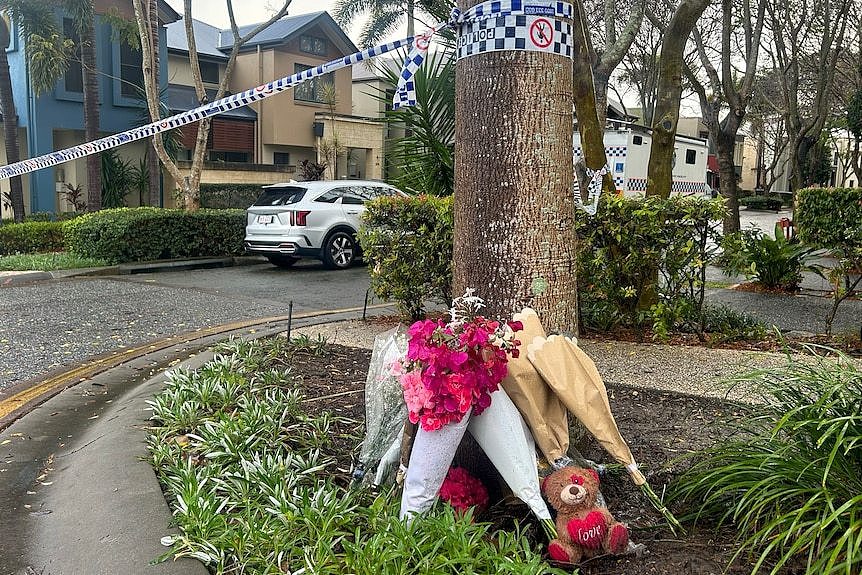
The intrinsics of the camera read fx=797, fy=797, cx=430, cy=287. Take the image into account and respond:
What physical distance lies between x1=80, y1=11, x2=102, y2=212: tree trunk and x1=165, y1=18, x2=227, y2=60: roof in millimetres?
9862

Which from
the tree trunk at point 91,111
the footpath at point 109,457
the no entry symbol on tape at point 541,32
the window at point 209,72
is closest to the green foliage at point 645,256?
the footpath at point 109,457

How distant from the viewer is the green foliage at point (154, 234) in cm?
1380

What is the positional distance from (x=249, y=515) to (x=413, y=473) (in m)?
0.65

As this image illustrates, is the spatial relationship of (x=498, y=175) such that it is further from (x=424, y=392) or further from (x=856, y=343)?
(x=856, y=343)

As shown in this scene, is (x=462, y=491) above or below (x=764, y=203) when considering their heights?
below

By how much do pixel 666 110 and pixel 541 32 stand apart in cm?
478

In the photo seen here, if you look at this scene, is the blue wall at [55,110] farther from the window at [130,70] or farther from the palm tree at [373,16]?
the palm tree at [373,16]

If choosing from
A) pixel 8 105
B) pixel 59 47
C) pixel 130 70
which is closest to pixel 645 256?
pixel 59 47

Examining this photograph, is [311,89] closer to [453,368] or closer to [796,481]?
[453,368]

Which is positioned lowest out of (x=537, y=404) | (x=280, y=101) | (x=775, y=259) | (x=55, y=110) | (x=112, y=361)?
(x=112, y=361)

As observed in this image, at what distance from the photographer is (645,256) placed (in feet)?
20.5

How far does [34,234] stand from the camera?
51.9 feet

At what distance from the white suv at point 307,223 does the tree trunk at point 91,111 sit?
4.63 meters

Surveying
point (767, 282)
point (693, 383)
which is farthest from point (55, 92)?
point (693, 383)
